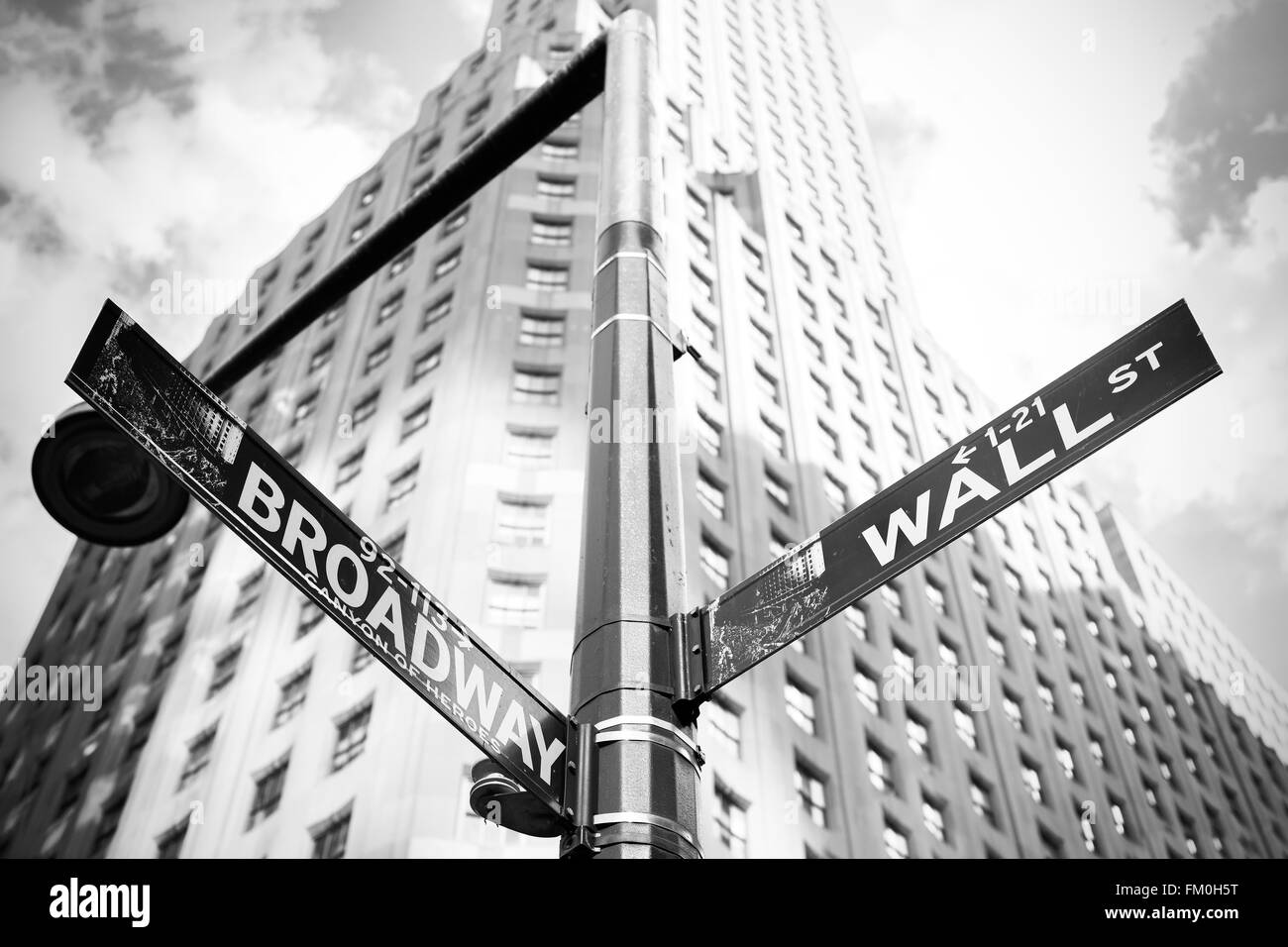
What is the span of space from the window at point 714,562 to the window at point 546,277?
38.7 ft

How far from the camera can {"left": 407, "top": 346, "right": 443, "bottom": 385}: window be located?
44.3 metres

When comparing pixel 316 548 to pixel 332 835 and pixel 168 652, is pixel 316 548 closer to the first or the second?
pixel 332 835

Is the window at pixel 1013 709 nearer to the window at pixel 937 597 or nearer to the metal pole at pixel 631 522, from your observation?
the window at pixel 937 597

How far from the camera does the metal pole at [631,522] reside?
150 inches

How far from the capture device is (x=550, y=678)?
3189 cm

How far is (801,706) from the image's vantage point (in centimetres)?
3906

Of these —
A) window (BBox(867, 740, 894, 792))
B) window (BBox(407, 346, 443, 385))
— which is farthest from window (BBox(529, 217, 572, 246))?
window (BBox(867, 740, 894, 792))

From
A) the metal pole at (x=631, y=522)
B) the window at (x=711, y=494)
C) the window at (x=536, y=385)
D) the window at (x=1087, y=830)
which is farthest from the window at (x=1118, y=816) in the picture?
the metal pole at (x=631, y=522)

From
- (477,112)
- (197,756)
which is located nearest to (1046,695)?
(197,756)

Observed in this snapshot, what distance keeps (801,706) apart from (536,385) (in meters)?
13.9

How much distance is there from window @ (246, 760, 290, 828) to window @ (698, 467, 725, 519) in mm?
15824

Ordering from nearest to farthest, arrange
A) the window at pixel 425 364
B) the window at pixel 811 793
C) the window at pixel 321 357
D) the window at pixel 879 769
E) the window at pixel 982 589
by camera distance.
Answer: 1. the window at pixel 811 793
2. the window at pixel 879 769
3. the window at pixel 425 364
4. the window at pixel 321 357
5. the window at pixel 982 589

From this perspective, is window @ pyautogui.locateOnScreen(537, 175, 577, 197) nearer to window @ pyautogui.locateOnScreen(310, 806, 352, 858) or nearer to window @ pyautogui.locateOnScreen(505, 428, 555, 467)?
window @ pyautogui.locateOnScreen(505, 428, 555, 467)
